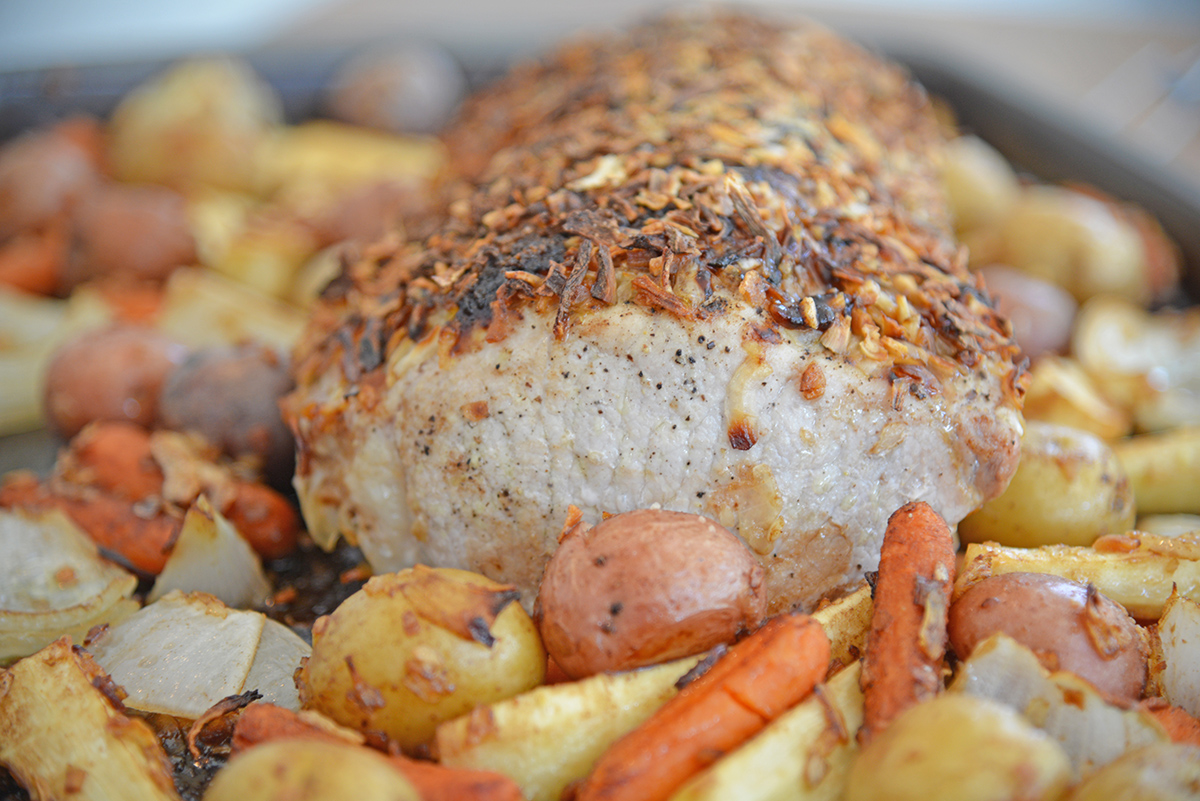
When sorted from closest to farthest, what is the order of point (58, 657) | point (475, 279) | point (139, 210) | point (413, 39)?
point (58, 657) → point (475, 279) → point (139, 210) → point (413, 39)

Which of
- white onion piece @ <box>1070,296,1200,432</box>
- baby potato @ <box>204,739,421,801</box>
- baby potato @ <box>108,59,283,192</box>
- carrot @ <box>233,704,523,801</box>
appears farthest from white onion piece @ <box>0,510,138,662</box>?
white onion piece @ <box>1070,296,1200,432</box>

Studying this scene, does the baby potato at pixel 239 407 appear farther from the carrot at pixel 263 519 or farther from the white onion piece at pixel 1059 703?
the white onion piece at pixel 1059 703

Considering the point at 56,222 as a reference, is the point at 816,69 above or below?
above

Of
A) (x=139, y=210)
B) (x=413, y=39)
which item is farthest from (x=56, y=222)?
(x=413, y=39)

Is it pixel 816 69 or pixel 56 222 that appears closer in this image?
pixel 816 69

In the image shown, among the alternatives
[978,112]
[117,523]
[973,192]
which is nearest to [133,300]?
[117,523]

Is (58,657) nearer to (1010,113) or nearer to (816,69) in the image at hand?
(816,69)
